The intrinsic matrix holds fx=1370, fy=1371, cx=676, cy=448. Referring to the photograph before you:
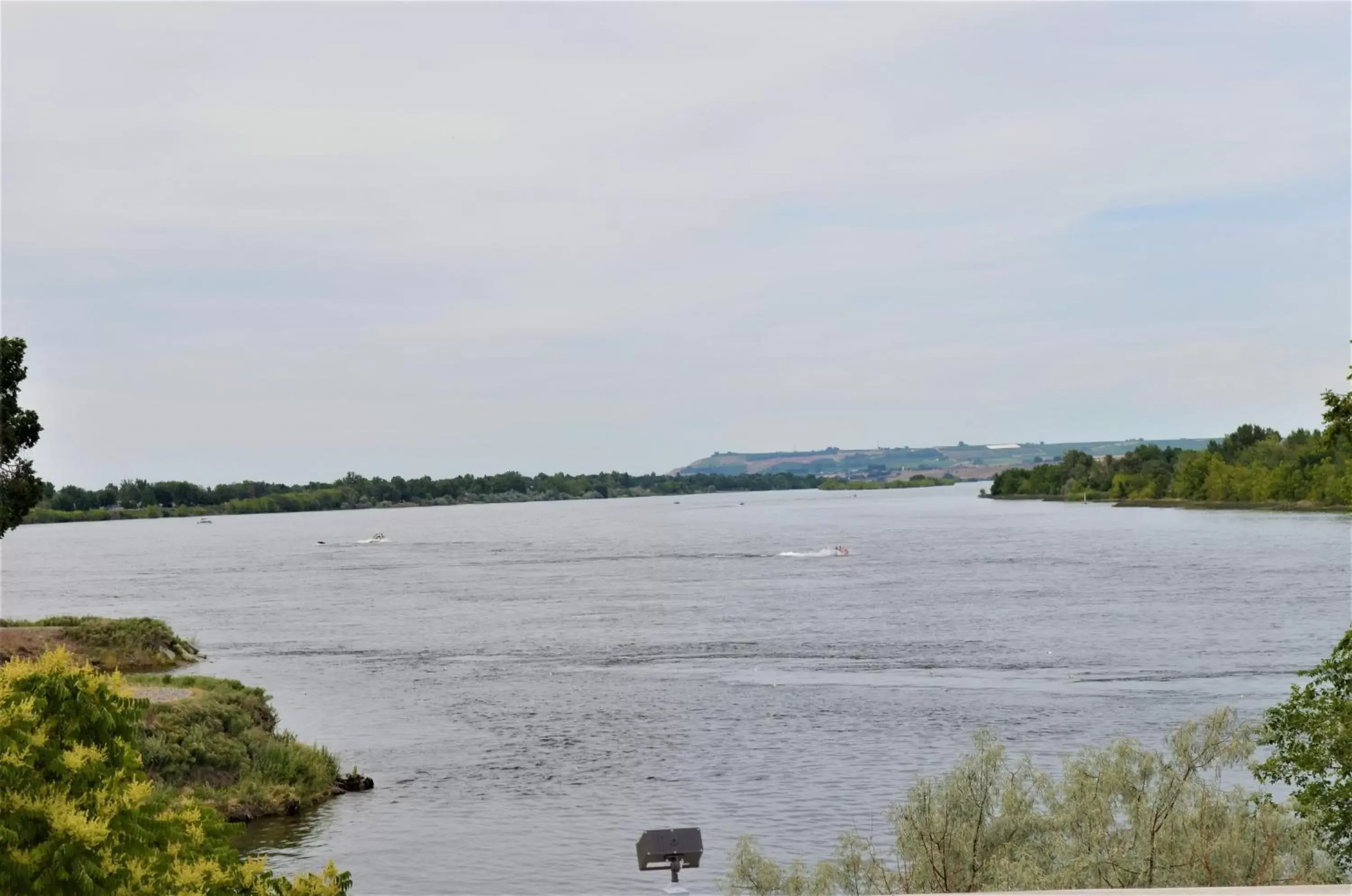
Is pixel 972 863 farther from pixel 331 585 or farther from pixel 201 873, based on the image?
pixel 331 585

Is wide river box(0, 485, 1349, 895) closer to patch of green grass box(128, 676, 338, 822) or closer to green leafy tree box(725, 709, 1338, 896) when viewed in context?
patch of green grass box(128, 676, 338, 822)

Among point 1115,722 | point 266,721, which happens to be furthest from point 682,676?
point 266,721

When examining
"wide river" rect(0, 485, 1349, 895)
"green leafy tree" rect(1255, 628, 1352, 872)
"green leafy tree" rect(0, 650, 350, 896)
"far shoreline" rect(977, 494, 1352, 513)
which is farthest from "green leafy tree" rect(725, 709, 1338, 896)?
"far shoreline" rect(977, 494, 1352, 513)

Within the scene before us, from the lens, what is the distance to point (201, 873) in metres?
6.19

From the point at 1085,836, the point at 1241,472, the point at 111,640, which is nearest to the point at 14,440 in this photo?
the point at 111,640

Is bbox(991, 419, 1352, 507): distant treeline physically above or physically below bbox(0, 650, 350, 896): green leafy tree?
above

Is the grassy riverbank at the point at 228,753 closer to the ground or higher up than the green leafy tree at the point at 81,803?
closer to the ground

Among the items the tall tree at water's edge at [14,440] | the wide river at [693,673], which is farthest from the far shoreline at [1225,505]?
the tall tree at water's edge at [14,440]

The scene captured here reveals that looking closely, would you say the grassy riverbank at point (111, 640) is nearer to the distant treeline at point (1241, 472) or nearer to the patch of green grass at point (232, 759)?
the patch of green grass at point (232, 759)

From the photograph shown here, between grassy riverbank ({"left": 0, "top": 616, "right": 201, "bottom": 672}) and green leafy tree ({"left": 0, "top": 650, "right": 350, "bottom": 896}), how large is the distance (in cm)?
3066

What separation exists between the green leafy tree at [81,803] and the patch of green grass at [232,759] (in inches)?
625

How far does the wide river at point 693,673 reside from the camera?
77.8 ft

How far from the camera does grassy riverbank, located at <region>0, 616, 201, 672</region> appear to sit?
36094 millimetres

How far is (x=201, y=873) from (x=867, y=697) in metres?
31.9
